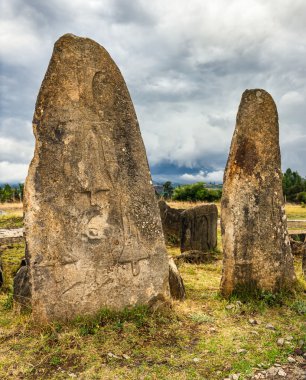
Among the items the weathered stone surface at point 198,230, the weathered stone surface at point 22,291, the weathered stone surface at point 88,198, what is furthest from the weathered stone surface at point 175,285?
the weathered stone surface at point 198,230

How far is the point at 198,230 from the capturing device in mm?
15070

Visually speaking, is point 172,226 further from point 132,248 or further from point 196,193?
point 196,193

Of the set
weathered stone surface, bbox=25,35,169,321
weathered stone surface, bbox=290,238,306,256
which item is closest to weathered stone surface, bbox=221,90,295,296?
weathered stone surface, bbox=25,35,169,321

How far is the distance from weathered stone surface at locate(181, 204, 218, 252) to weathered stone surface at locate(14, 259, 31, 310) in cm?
736

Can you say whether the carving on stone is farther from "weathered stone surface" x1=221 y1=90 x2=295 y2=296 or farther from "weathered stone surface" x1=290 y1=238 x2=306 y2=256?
"weathered stone surface" x1=290 y1=238 x2=306 y2=256

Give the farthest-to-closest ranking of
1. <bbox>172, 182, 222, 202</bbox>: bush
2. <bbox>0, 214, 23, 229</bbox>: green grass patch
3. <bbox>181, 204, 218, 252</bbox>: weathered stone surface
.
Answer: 1. <bbox>172, 182, 222, 202</bbox>: bush
2. <bbox>0, 214, 23, 229</bbox>: green grass patch
3. <bbox>181, 204, 218, 252</bbox>: weathered stone surface

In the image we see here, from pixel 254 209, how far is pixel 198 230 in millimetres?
6237

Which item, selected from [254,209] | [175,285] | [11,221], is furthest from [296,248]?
[11,221]

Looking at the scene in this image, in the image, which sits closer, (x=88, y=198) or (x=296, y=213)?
(x=88, y=198)

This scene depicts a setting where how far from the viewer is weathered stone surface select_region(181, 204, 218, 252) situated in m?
15.0

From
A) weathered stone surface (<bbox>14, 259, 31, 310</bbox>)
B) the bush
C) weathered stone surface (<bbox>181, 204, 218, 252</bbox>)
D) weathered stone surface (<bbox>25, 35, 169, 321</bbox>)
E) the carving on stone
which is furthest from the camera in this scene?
the bush

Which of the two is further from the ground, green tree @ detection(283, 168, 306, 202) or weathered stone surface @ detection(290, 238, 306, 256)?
green tree @ detection(283, 168, 306, 202)

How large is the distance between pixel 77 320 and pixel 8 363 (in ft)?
4.66

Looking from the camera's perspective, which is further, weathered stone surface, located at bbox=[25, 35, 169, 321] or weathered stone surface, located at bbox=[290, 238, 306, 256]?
weathered stone surface, located at bbox=[290, 238, 306, 256]
